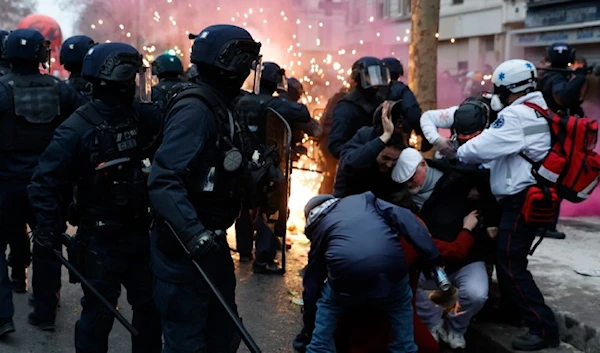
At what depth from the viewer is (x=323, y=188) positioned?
296 inches

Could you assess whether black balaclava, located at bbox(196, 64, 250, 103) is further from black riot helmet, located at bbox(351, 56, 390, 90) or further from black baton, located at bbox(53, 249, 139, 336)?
black riot helmet, located at bbox(351, 56, 390, 90)

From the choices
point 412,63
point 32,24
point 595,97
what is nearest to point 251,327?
point 412,63

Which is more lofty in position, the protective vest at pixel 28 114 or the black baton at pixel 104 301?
the protective vest at pixel 28 114

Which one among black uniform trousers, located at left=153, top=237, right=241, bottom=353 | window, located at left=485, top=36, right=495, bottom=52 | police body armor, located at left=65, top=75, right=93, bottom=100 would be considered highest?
window, located at left=485, top=36, right=495, bottom=52

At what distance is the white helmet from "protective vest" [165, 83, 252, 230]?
1883 millimetres

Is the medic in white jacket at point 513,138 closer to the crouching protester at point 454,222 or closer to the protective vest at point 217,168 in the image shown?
the crouching protester at point 454,222

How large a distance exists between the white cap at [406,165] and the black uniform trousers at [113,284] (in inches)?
61.8

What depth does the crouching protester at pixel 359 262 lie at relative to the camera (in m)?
3.59

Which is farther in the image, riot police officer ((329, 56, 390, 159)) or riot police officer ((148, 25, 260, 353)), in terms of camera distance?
riot police officer ((329, 56, 390, 159))

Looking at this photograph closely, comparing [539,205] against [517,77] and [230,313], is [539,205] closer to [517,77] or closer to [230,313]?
[517,77]

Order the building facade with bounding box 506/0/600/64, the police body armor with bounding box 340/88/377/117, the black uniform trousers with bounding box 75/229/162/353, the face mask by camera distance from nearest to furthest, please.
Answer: the black uniform trousers with bounding box 75/229/162/353 < the face mask < the police body armor with bounding box 340/88/377/117 < the building facade with bounding box 506/0/600/64

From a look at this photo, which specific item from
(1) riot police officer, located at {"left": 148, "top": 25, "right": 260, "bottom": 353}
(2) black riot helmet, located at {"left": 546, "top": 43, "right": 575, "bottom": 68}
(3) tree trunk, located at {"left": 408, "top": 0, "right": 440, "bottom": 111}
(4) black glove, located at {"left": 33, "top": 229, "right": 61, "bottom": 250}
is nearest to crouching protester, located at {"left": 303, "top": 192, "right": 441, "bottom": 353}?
(1) riot police officer, located at {"left": 148, "top": 25, "right": 260, "bottom": 353}

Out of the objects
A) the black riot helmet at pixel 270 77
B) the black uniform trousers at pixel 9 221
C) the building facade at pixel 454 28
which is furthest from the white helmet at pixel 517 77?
the building facade at pixel 454 28

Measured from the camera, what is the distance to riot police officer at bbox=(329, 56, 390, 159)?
600 centimetres
